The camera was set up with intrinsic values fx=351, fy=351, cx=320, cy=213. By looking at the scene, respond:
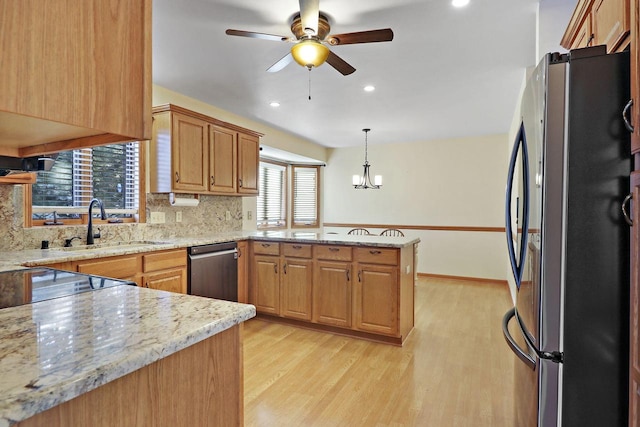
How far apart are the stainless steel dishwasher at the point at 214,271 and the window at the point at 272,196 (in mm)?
2535

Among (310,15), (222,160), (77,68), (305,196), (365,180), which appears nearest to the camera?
(77,68)

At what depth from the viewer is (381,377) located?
2.53 m

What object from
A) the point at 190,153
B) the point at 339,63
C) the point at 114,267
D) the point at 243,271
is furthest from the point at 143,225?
the point at 339,63

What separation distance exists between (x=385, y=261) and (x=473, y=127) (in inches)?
131

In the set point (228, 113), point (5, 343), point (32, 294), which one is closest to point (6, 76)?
point (5, 343)

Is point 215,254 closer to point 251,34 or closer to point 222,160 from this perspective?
point 222,160

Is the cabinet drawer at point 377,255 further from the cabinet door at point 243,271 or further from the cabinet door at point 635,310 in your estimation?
the cabinet door at point 635,310

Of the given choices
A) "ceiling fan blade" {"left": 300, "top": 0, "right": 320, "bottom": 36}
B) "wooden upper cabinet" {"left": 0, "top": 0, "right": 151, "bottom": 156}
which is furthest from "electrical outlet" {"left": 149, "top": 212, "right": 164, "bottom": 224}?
"wooden upper cabinet" {"left": 0, "top": 0, "right": 151, "bottom": 156}

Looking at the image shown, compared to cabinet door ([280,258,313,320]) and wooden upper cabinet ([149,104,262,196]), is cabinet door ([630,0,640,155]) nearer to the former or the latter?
cabinet door ([280,258,313,320])

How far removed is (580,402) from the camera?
1.17m

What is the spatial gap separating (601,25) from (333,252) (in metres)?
2.42

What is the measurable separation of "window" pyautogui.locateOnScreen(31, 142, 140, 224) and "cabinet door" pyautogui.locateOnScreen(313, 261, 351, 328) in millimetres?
1937

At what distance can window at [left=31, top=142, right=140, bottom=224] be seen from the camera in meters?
2.79

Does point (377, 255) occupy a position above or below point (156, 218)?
below
